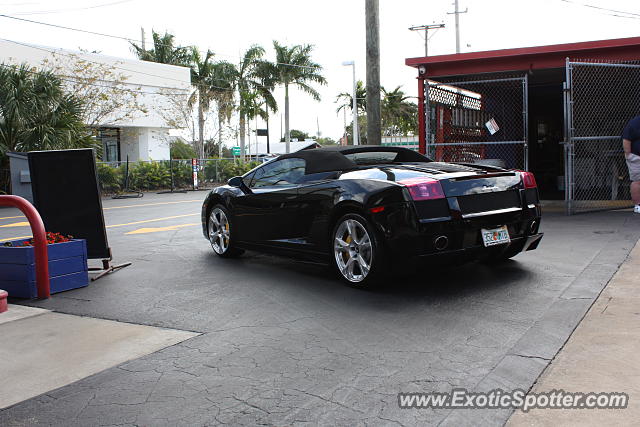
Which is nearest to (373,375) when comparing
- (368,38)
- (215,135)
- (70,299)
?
(70,299)

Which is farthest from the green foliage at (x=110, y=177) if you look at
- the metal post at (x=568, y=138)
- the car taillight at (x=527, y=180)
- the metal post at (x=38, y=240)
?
the car taillight at (x=527, y=180)

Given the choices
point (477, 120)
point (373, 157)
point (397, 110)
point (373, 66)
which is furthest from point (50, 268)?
point (397, 110)

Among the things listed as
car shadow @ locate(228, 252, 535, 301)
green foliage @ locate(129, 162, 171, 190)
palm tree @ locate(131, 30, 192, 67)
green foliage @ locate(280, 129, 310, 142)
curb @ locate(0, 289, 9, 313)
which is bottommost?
car shadow @ locate(228, 252, 535, 301)

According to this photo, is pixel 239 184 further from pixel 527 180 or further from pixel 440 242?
pixel 527 180

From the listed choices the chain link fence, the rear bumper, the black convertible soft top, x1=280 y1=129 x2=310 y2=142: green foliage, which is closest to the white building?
the chain link fence

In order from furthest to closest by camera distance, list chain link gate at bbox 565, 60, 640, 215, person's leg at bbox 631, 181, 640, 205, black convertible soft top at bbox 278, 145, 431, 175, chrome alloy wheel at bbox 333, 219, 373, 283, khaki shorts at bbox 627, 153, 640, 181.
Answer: chain link gate at bbox 565, 60, 640, 215 → person's leg at bbox 631, 181, 640, 205 → khaki shorts at bbox 627, 153, 640, 181 → black convertible soft top at bbox 278, 145, 431, 175 → chrome alloy wheel at bbox 333, 219, 373, 283

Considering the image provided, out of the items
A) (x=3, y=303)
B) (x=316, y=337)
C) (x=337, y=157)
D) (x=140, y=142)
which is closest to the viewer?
(x=316, y=337)

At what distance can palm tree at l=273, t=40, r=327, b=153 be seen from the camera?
45406 mm

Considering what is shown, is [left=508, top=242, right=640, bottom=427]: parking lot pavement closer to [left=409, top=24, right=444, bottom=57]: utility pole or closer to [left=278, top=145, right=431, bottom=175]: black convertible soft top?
Result: [left=278, top=145, right=431, bottom=175]: black convertible soft top

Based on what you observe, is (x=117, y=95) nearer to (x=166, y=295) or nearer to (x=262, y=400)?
(x=166, y=295)

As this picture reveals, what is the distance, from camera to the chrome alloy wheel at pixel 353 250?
19.4 ft

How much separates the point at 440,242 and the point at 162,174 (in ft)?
75.1

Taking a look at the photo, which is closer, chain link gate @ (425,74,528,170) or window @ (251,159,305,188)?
window @ (251,159,305,188)

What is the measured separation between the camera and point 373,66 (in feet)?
42.3
